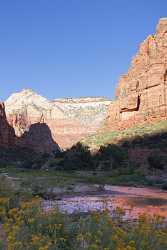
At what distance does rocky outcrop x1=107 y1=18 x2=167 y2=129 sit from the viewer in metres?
68.6

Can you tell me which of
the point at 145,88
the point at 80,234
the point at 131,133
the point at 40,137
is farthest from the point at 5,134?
the point at 80,234

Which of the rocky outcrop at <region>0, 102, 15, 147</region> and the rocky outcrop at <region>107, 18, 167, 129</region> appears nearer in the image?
the rocky outcrop at <region>107, 18, 167, 129</region>

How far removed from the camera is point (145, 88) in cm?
7275

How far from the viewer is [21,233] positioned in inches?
220

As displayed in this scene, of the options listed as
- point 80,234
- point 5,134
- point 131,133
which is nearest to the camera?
point 80,234

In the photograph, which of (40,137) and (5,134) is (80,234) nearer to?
(5,134)

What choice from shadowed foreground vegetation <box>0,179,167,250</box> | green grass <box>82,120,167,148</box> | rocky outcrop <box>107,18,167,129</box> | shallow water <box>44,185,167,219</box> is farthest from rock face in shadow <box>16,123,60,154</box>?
shadowed foreground vegetation <box>0,179,167,250</box>

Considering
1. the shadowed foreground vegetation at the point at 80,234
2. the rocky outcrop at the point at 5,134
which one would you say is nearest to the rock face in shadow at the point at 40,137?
the rocky outcrop at the point at 5,134

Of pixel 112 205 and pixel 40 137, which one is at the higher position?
pixel 40 137

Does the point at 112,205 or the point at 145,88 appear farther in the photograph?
the point at 145,88

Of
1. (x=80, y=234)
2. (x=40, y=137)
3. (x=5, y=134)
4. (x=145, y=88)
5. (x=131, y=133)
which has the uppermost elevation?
(x=145, y=88)

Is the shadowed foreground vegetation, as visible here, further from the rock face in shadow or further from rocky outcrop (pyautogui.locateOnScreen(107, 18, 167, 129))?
the rock face in shadow

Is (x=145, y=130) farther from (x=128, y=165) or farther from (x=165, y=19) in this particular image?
(x=165, y=19)

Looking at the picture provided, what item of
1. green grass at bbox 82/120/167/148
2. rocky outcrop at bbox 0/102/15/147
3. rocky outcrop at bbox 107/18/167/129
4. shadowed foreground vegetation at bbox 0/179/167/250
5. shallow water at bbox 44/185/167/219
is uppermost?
rocky outcrop at bbox 107/18/167/129
